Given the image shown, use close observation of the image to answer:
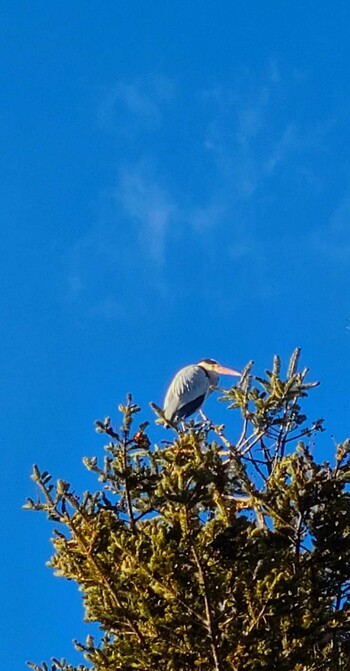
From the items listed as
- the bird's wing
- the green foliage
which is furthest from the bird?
the green foliage

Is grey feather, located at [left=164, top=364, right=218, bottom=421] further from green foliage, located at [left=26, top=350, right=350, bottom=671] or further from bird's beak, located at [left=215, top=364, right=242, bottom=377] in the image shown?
green foliage, located at [left=26, top=350, right=350, bottom=671]

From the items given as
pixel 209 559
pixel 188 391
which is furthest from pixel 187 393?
pixel 209 559

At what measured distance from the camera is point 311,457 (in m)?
8.62

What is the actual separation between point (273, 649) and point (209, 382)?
37.4ft

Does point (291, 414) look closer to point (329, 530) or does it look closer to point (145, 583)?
point (329, 530)

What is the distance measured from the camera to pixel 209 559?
7.53m

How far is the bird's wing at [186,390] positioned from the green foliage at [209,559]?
356 inches

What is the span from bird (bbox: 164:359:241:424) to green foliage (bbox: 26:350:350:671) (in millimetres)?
9022

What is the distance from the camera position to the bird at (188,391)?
59.3 ft

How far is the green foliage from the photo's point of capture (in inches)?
283

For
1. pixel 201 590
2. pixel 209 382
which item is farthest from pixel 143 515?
pixel 209 382

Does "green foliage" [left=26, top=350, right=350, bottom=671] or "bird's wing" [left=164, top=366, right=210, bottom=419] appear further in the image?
"bird's wing" [left=164, top=366, right=210, bottom=419]

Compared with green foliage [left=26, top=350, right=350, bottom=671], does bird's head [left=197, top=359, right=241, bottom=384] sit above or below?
above

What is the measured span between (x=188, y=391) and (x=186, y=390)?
0.15 feet
